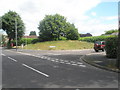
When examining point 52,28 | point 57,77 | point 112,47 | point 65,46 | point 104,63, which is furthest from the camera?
point 52,28

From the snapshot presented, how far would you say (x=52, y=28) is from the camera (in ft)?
178

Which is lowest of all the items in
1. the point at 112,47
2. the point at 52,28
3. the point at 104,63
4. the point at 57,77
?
the point at 57,77

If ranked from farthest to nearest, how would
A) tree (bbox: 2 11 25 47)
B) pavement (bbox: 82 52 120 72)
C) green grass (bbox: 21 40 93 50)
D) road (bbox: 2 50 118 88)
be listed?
tree (bbox: 2 11 25 47)
green grass (bbox: 21 40 93 50)
pavement (bbox: 82 52 120 72)
road (bbox: 2 50 118 88)

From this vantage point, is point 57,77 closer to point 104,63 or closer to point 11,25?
point 104,63

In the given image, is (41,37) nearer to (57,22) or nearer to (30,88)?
(57,22)

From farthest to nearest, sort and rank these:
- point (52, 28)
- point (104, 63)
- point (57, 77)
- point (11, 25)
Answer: point (52, 28) < point (11, 25) < point (104, 63) < point (57, 77)

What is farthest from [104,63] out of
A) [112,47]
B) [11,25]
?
[11,25]

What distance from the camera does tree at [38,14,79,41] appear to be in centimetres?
5439

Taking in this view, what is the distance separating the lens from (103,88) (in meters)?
4.93

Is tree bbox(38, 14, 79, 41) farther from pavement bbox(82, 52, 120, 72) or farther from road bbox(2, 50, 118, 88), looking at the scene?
road bbox(2, 50, 118, 88)

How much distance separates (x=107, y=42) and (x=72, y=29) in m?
50.4

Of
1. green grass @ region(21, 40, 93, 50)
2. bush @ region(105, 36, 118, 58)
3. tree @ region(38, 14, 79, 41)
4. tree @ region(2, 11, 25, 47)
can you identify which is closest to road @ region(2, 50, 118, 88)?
bush @ region(105, 36, 118, 58)

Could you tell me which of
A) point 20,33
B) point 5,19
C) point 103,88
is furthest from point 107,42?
point 5,19

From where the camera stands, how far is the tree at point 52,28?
178 feet
